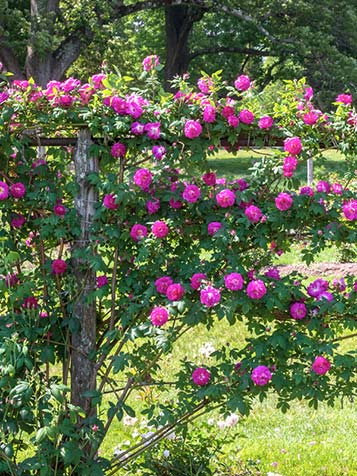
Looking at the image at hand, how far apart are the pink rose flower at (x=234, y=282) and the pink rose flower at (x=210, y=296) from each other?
1.8 inches

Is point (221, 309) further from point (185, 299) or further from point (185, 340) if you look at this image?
point (185, 340)

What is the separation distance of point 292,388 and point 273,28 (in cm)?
1458

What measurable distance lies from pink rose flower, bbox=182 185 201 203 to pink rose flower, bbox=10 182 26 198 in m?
0.65

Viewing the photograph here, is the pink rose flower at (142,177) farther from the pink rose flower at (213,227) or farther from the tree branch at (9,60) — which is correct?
the tree branch at (9,60)

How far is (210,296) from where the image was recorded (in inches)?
98.7

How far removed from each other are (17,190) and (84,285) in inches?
18.4

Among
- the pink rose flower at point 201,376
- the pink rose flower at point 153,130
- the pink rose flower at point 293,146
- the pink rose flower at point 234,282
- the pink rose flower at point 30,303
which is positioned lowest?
the pink rose flower at point 201,376

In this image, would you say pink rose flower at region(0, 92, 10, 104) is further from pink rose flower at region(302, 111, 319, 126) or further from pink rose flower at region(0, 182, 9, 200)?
pink rose flower at region(302, 111, 319, 126)

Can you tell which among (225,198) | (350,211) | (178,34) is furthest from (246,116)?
(178,34)

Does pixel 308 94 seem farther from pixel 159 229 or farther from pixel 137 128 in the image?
pixel 159 229

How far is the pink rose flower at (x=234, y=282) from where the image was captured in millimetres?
2535

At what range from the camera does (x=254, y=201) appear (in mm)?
2760

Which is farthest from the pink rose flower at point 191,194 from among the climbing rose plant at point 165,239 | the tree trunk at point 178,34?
the tree trunk at point 178,34

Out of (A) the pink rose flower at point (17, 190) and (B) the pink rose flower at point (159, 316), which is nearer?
(B) the pink rose flower at point (159, 316)
